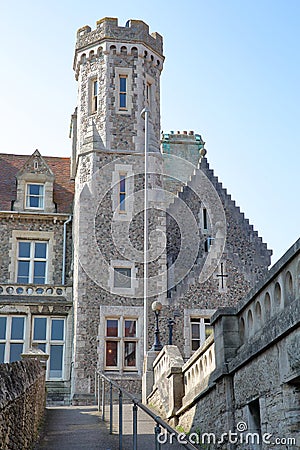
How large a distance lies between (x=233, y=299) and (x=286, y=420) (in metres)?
13.9

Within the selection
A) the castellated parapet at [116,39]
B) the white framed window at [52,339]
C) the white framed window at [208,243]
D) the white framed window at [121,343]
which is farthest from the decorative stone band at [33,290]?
the castellated parapet at [116,39]

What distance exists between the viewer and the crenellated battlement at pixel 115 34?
922 inches

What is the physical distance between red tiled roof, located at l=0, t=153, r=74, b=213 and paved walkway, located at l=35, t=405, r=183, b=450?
386 inches

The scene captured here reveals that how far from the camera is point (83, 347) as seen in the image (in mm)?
19672

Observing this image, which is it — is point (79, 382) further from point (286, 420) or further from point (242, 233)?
point (286, 420)

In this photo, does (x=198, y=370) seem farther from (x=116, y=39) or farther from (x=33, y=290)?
(x=116, y=39)

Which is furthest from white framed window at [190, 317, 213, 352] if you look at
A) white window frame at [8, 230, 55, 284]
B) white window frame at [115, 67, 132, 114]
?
white window frame at [115, 67, 132, 114]

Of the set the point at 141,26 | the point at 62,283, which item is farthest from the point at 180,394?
the point at 141,26

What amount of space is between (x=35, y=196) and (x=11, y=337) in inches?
211

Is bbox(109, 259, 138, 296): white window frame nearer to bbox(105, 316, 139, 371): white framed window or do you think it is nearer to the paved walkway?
bbox(105, 316, 139, 371): white framed window

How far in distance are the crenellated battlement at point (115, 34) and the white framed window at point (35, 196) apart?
5.07 meters

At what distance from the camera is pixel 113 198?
21.5 m

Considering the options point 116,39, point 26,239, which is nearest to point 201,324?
point 26,239

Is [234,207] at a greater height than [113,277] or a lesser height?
greater
